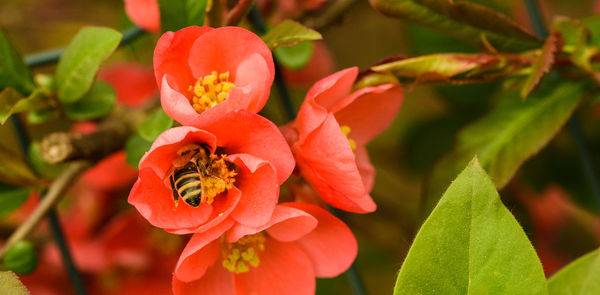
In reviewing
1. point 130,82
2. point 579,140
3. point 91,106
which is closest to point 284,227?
point 91,106

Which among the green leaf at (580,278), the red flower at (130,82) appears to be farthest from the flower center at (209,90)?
the red flower at (130,82)

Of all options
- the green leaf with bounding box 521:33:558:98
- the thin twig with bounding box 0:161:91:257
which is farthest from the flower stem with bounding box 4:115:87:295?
the green leaf with bounding box 521:33:558:98

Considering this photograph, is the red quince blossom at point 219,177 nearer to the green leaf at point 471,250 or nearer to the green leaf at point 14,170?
the green leaf at point 471,250

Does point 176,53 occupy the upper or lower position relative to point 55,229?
upper

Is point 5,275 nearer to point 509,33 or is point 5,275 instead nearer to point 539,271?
point 539,271

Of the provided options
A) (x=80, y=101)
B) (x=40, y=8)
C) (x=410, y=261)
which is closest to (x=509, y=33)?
(x=410, y=261)

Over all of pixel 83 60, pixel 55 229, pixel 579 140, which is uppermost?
pixel 83 60

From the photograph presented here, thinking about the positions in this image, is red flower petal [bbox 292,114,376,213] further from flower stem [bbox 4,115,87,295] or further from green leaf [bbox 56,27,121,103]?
flower stem [bbox 4,115,87,295]

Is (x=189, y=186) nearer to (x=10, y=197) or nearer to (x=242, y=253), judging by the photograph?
(x=242, y=253)
